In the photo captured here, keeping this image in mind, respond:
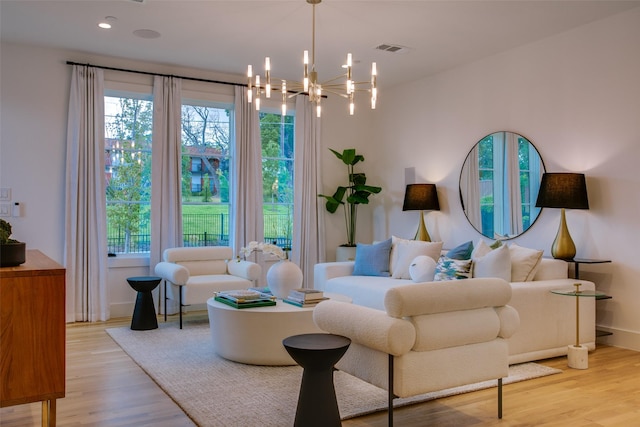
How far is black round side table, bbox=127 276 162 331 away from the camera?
530cm

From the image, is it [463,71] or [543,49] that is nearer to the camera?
[543,49]

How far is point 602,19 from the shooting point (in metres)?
4.83

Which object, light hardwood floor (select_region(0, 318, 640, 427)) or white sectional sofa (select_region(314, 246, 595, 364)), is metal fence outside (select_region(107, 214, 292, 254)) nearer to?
light hardwood floor (select_region(0, 318, 640, 427))

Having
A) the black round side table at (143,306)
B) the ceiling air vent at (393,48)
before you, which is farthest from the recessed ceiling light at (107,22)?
the ceiling air vent at (393,48)

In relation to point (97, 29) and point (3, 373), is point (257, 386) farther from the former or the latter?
point (97, 29)

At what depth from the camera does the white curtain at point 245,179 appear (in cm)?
667

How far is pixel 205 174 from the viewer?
6.73 meters

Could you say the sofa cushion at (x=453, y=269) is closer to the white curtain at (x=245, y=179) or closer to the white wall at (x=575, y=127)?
the white wall at (x=575, y=127)

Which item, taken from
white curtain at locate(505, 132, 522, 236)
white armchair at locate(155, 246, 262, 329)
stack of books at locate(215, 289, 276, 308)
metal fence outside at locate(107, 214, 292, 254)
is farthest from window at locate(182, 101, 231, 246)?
white curtain at locate(505, 132, 522, 236)

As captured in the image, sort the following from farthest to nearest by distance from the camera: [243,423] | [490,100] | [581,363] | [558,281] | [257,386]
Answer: [490,100] → [558,281] → [581,363] → [257,386] → [243,423]

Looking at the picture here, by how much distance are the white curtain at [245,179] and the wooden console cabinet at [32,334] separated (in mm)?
4165

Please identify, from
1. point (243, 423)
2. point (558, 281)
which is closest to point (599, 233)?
point (558, 281)

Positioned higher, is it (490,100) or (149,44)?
(149,44)

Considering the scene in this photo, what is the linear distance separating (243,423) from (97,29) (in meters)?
3.99
